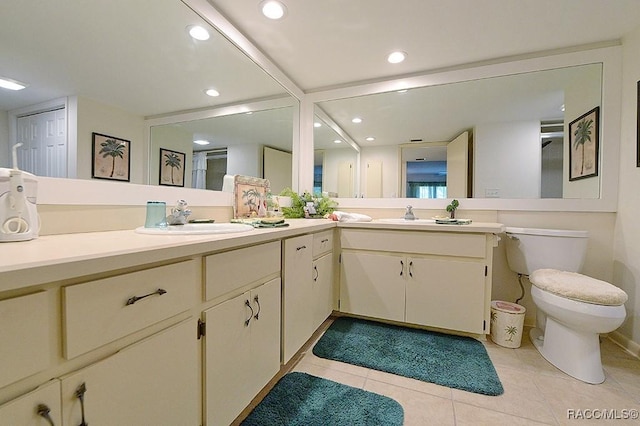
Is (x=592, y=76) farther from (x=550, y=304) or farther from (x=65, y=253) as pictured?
(x=65, y=253)

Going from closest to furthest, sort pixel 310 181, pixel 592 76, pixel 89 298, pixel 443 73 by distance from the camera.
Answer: pixel 89 298 → pixel 592 76 → pixel 443 73 → pixel 310 181

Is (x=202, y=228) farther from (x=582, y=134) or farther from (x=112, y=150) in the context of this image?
(x=582, y=134)

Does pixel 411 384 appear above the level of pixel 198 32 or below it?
below

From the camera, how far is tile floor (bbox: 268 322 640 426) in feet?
3.91

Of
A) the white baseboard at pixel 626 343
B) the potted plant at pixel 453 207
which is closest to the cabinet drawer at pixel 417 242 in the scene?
the potted plant at pixel 453 207

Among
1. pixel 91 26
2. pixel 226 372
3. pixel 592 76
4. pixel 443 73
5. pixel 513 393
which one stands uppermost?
pixel 443 73

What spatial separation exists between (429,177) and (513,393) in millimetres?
1656

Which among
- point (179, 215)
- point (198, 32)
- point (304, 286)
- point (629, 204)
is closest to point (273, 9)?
point (198, 32)

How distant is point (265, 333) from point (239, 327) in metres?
0.20

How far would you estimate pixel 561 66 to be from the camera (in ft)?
6.47

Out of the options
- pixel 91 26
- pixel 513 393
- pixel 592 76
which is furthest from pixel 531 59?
pixel 91 26

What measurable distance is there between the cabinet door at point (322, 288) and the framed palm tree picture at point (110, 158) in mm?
1154

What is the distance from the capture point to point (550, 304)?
153cm

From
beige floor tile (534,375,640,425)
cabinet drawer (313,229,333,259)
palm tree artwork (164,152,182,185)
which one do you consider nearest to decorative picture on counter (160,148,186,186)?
palm tree artwork (164,152,182,185)
